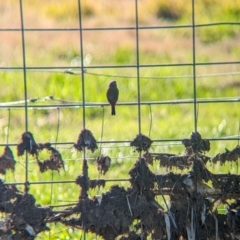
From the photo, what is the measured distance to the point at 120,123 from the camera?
27.2ft

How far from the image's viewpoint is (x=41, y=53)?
37.9 feet

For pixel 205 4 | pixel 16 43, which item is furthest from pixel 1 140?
pixel 205 4

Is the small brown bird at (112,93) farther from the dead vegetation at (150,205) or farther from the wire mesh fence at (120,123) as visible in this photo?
the dead vegetation at (150,205)

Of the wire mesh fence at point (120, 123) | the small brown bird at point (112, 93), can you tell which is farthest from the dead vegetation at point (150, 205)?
the small brown bird at point (112, 93)

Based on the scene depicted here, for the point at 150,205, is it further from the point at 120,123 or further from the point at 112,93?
the point at 120,123

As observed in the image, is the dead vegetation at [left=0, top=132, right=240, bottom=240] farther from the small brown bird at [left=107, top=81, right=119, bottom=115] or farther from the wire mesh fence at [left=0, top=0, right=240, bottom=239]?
the small brown bird at [left=107, top=81, right=119, bottom=115]

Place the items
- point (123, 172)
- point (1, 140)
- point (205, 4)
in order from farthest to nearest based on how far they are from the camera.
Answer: point (205, 4) < point (1, 140) < point (123, 172)

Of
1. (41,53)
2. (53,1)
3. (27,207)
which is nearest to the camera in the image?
(27,207)

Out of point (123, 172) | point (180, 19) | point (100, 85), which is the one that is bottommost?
point (123, 172)

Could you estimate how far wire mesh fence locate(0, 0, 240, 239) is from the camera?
418 centimetres

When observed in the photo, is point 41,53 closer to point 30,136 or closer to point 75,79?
point 75,79

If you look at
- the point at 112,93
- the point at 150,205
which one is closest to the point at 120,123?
the point at 112,93

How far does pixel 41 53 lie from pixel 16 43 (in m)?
0.87

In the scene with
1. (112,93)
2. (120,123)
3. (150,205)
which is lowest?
(150,205)
